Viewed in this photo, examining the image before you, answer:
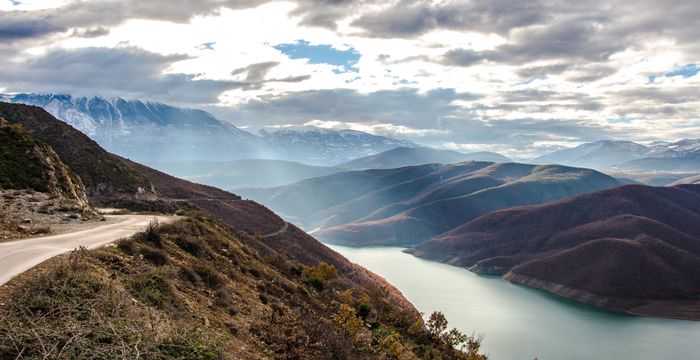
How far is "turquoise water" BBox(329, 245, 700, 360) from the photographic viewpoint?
84.6m

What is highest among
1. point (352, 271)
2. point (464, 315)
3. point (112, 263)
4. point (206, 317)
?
point (112, 263)

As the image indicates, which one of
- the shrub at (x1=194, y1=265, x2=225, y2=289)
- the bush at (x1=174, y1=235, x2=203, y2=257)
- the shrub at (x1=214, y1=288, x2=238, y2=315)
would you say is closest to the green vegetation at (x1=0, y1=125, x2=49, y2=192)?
the bush at (x1=174, y1=235, x2=203, y2=257)

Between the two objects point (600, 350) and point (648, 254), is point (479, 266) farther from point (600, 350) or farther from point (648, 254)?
point (600, 350)

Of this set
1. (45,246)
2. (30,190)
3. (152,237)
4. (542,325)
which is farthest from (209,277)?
(542,325)

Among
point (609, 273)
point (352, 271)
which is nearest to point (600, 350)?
point (352, 271)

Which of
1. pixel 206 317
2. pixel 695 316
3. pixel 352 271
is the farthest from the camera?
pixel 695 316

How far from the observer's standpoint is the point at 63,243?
24.4m

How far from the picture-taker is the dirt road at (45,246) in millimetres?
18422

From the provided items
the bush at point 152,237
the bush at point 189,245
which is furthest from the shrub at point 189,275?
the bush at point 189,245

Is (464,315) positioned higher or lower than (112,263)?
lower

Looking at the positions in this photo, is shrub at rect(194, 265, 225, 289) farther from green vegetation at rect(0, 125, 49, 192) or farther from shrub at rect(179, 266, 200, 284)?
green vegetation at rect(0, 125, 49, 192)

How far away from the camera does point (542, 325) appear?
346 ft

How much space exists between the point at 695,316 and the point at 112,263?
143m

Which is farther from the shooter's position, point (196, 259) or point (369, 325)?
point (369, 325)
